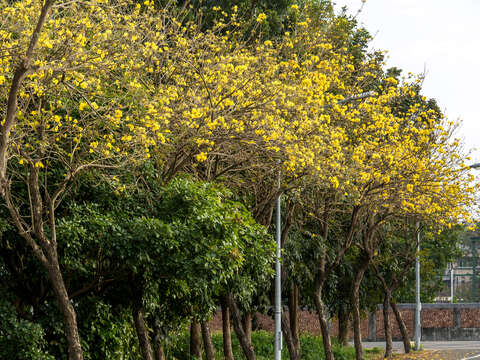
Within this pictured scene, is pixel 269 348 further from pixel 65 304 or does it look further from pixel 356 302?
pixel 65 304

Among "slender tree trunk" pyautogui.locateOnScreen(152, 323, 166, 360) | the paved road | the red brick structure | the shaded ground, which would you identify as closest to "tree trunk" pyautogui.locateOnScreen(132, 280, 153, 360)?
"slender tree trunk" pyautogui.locateOnScreen(152, 323, 166, 360)

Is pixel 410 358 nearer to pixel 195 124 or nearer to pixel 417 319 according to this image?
pixel 417 319

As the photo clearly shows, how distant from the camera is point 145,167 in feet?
42.8

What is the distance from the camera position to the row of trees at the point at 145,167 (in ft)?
34.5

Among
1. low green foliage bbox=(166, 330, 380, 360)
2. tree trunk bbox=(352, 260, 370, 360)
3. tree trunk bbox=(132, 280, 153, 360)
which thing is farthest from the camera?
low green foliage bbox=(166, 330, 380, 360)

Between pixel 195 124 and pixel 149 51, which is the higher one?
pixel 149 51

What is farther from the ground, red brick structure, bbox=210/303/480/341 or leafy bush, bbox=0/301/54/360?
leafy bush, bbox=0/301/54/360

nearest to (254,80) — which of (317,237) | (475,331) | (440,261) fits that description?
(317,237)

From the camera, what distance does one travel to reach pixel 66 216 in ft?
39.2

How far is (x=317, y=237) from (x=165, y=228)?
9748 millimetres

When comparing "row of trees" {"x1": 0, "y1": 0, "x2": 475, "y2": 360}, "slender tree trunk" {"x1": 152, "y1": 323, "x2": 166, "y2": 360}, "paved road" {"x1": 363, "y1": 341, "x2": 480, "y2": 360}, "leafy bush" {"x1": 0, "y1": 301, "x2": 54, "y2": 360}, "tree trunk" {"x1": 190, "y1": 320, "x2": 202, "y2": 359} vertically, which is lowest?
"paved road" {"x1": 363, "y1": 341, "x2": 480, "y2": 360}

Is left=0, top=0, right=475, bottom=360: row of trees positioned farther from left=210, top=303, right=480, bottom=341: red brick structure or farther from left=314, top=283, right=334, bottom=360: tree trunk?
left=210, top=303, right=480, bottom=341: red brick structure

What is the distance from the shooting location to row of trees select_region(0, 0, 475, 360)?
1051 cm

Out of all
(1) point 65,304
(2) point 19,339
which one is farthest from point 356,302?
(1) point 65,304
